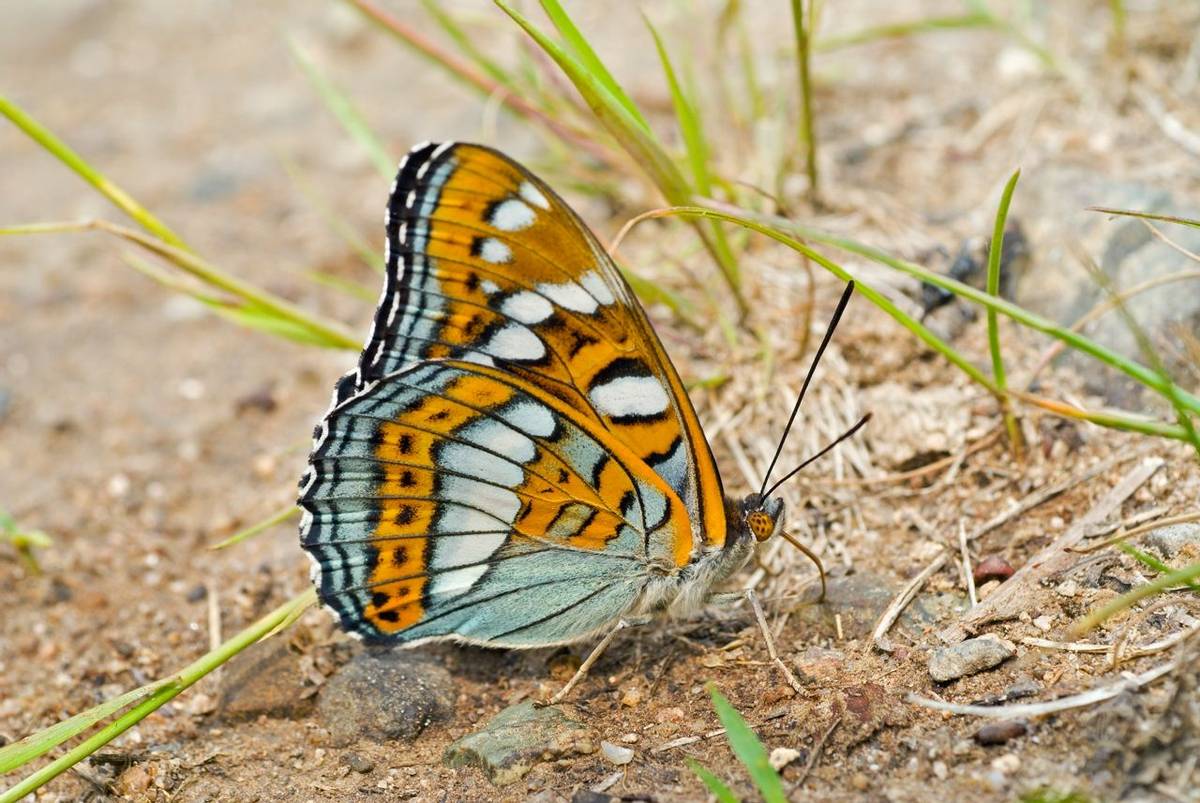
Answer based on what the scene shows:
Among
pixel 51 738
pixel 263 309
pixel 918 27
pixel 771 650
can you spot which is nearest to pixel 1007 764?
pixel 771 650

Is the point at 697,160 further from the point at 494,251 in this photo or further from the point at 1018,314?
the point at 1018,314

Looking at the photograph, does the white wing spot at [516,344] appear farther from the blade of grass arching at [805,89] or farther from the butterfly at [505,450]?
the blade of grass arching at [805,89]

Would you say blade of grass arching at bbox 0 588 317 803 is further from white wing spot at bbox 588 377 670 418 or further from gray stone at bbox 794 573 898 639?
gray stone at bbox 794 573 898 639

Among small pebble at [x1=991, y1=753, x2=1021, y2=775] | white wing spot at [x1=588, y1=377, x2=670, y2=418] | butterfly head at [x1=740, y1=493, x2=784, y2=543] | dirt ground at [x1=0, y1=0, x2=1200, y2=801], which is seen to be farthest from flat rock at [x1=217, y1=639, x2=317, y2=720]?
small pebble at [x1=991, y1=753, x2=1021, y2=775]

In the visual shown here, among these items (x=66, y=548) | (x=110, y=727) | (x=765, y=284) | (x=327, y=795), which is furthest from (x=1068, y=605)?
(x=66, y=548)

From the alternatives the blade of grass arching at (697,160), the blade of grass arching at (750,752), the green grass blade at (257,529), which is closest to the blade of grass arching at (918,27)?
the blade of grass arching at (697,160)

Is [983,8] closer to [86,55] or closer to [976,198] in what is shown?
[976,198]
